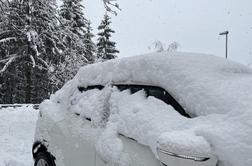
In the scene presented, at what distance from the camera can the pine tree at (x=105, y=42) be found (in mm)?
53375

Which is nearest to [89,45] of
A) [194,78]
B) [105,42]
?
→ [105,42]

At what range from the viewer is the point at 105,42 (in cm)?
5388

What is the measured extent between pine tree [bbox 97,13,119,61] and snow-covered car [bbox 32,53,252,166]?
48.3 meters

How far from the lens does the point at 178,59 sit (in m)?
4.12

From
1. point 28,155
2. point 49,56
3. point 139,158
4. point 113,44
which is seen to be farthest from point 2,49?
point 139,158

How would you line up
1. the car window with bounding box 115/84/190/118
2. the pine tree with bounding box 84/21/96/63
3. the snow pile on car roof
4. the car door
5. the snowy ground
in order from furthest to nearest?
the pine tree with bounding box 84/21/96/63 < the snowy ground < the car door < the car window with bounding box 115/84/190/118 < the snow pile on car roof

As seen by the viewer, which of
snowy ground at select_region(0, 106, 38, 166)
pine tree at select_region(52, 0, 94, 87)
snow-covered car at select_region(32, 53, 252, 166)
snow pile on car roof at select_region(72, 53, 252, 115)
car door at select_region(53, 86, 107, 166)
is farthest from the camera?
pine tree at select_region(52, 0, 94, 87)

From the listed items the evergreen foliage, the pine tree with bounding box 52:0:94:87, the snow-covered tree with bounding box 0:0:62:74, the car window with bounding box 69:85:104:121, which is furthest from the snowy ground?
the snow-covered tree with bounding box 0:0:62:74

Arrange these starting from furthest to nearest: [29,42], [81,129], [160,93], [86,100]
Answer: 1. [29,42]
2. [86,100]
3. [81,129]
4. [160,93]

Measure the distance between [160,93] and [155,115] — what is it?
345mm

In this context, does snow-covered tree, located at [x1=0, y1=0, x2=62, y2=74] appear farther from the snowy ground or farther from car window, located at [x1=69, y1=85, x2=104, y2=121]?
car window, located at [x1=69, y1=85, x2=104, y2=121]

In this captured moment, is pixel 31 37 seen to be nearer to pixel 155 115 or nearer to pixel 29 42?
pixel 29 42

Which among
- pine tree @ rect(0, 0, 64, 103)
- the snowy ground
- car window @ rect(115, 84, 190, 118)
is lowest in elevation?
the snowy ground

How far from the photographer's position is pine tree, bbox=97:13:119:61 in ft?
175
